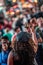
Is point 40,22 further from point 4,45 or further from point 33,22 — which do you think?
point 4,45

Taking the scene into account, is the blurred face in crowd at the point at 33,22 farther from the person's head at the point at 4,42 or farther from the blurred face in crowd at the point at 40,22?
the person's head at the point at 4,42

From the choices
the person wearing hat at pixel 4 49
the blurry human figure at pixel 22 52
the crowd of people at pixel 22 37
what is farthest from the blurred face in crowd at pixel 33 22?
the blurry human figure at pixel 22 52

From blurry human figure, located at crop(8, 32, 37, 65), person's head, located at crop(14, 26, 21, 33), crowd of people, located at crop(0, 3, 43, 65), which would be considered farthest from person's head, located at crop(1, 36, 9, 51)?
blurry human figure, located at crop(8, 32, 37, 65)

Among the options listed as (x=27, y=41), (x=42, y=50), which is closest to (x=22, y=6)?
(x=42, y=50)

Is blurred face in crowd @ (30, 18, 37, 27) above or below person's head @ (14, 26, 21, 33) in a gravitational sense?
A: above

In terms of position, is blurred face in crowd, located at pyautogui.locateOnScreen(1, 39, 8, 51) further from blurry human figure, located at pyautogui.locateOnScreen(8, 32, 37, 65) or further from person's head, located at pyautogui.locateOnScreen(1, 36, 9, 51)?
blurry human figure, located at pyautogui.locateOnScreen(8, 32, 37, 65)

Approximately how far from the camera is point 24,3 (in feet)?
4.49

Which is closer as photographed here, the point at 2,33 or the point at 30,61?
the point at 30,61

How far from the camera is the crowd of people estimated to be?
85 centimetres

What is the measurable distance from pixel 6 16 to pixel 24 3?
0.16m

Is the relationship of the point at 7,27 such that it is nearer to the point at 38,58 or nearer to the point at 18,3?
the point at 18,3

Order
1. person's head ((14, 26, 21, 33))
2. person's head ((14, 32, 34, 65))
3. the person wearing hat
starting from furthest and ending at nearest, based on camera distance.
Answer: person's head ((14, 26, 21, 33)), the person wearing hat, person's head ((14, 32, 34, 65))

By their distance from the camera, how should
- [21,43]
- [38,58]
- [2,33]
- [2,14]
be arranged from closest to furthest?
1. [21,43]
2. [38,58]
3. [2,33]
4. [2,14]

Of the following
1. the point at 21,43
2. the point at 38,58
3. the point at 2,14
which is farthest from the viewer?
the point at 2,14
